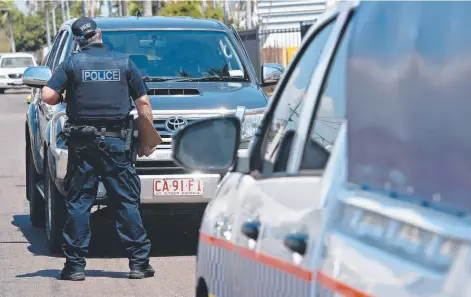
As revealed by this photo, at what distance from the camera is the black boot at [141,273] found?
28.7ft

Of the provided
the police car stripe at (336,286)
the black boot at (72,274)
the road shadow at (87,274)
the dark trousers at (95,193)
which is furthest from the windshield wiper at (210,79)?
the police car stripe at (336,286)

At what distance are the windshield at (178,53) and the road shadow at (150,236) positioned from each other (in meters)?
1.43

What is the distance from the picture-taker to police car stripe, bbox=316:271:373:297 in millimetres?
2807

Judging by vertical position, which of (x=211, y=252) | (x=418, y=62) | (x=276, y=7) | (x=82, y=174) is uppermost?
(x=418, y=62)

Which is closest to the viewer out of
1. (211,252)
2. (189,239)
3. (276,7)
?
(211,252)

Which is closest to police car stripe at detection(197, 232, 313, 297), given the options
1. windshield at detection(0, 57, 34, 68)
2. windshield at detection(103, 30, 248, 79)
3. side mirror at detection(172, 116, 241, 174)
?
side mirror at detection(172, 116, 241, 174)

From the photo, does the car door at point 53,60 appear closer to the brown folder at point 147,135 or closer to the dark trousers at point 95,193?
the dark trousers at point 95,193

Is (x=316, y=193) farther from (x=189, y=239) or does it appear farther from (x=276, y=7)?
(x=276, y=7)

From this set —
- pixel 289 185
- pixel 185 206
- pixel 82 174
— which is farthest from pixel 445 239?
pixel 185 206

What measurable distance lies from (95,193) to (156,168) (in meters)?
0.82

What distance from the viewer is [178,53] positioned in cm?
1060

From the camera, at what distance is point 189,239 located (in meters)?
10.6

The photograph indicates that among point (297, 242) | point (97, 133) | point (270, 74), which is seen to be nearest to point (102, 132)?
point (97, 133)

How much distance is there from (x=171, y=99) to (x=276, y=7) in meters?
41.4
